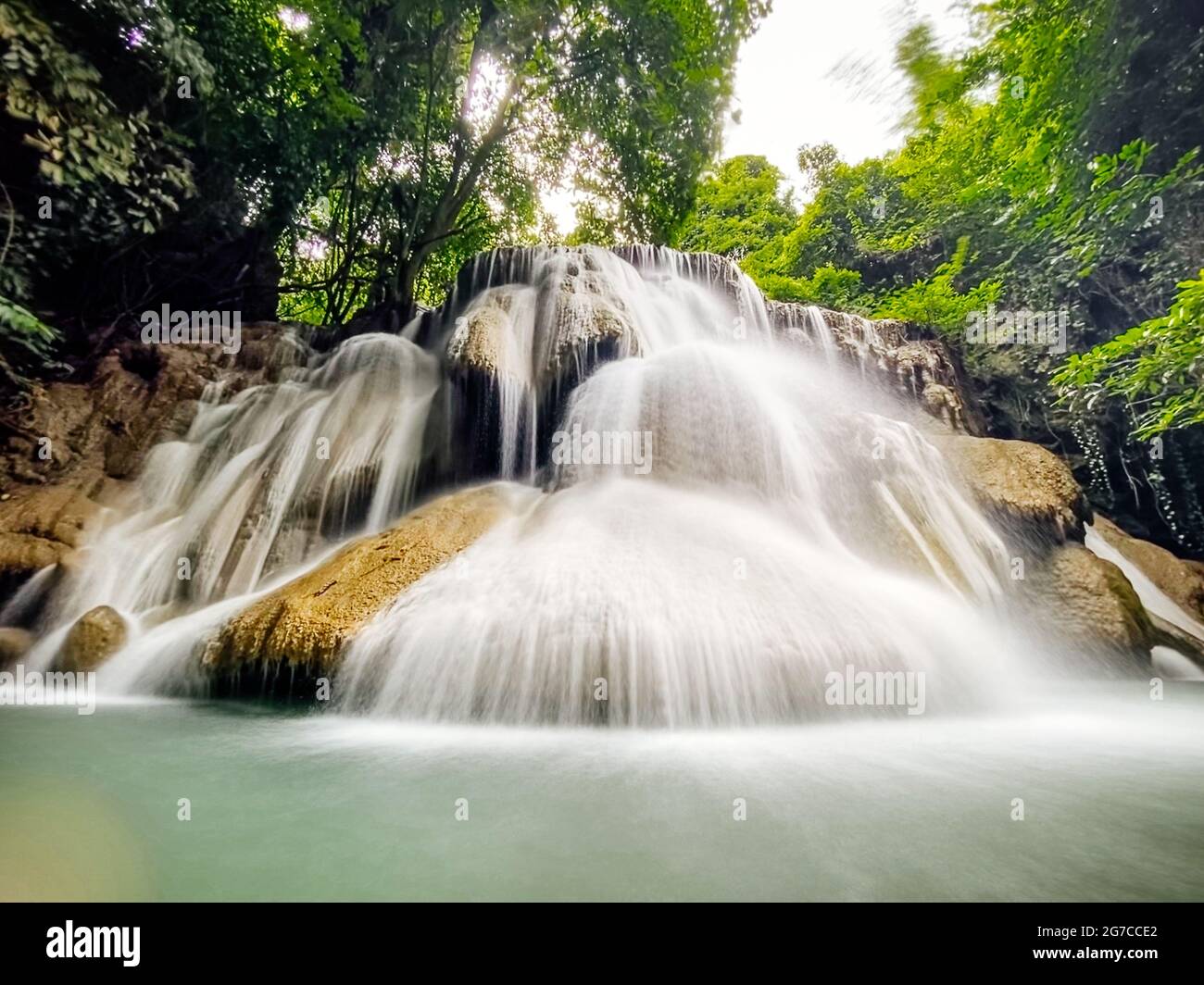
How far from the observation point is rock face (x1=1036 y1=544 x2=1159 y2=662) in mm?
5867

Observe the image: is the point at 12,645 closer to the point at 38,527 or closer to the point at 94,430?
the point at 38,527

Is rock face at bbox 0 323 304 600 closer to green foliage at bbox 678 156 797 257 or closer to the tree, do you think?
the tree

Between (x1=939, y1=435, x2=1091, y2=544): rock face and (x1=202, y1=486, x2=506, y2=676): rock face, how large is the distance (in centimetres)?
627

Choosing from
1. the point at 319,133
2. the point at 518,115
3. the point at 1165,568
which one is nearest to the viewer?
the point at 1165,568

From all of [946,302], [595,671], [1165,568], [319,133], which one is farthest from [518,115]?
[1165,568]

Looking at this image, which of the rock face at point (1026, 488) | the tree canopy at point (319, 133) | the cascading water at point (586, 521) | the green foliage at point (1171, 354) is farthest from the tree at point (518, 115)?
the green foliage at point (1171, 354)

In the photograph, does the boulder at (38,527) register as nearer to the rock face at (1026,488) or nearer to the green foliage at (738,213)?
the rock face at (1026,488)

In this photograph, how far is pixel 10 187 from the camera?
7.15m

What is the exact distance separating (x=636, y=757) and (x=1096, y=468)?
11.0 m

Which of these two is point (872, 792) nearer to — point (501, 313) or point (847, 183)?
point (501, 313)

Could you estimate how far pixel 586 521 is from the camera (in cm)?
471

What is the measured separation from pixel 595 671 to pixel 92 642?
4522 millimetres

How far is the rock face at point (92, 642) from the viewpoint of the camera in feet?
15.4

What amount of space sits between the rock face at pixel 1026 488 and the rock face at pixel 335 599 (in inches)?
247
